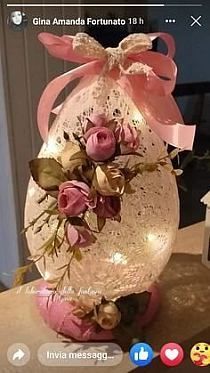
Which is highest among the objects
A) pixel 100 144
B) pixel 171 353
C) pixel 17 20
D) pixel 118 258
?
pixel 17 20

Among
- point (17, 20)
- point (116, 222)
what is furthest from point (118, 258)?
point (17, 20)

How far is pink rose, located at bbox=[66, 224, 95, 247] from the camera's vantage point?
464mm

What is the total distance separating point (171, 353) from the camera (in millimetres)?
542

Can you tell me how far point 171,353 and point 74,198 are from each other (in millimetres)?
214

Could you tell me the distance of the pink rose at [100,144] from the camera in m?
0.45

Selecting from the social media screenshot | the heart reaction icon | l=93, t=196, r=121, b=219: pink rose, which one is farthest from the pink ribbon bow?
the heart reaction icon

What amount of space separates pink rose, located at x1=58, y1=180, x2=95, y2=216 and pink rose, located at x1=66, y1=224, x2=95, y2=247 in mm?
18

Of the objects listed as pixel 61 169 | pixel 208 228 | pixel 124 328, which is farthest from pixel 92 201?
pixel 208 228

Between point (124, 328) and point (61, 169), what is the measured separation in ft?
0.61

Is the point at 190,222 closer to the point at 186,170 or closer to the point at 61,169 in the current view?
the point at 186,170

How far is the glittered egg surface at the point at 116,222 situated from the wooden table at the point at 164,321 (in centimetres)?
7

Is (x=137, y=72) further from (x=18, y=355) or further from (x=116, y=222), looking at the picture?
(x=18, y=355)

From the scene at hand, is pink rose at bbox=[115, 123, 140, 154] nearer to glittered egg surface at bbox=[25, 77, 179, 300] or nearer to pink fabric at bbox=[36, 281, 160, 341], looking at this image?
glittered egg surface at bbox=[25, 77, 179, 300]

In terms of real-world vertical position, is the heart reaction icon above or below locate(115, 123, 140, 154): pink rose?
below
